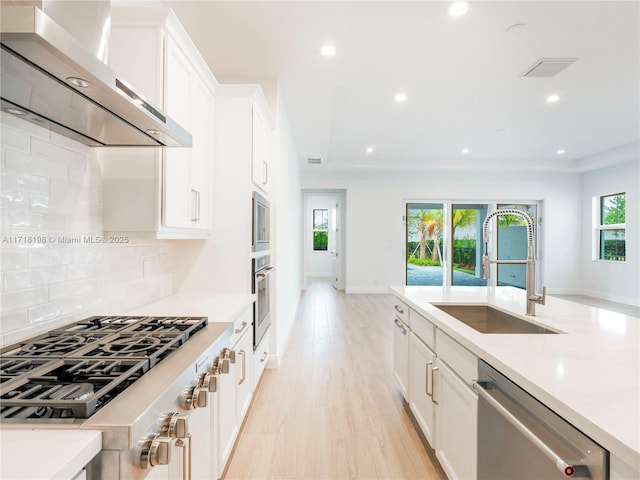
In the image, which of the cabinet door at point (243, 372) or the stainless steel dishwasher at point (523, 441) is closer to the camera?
the stainless steel dishwasher at point (523, 441)

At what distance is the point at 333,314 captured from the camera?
213 inches

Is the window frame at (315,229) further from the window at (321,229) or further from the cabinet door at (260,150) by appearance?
the cabinet door at (260,150)

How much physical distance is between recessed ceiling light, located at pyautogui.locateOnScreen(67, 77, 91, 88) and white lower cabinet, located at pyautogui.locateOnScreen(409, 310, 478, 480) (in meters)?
1.55

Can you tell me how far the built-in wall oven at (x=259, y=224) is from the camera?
95.3 inches

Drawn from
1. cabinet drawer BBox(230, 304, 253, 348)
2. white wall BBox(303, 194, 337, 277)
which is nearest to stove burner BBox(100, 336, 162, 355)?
cabinet drawer BBox(230, 304, 253, 348)

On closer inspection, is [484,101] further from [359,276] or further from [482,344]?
[359,276]

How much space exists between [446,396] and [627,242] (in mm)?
7099

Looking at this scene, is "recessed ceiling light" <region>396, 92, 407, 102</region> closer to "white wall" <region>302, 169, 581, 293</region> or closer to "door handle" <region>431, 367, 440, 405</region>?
"door handle" <region>431, 367, 440, 405</region>

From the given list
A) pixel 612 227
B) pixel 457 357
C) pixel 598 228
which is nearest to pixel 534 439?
pixel 457 357

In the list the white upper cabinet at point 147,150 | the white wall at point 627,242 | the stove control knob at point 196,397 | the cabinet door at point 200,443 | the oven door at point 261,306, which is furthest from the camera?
the white wall at point 627,242

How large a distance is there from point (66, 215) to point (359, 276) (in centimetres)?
645

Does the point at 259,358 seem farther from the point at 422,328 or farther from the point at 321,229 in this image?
the point at 321,229

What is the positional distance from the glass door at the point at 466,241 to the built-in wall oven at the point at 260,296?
19.0ft

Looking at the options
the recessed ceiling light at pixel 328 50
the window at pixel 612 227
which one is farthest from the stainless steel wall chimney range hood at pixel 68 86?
the window at pixel 612 227
